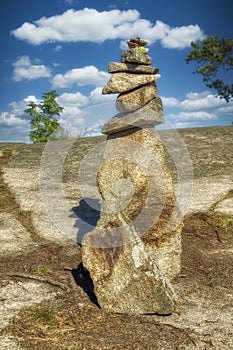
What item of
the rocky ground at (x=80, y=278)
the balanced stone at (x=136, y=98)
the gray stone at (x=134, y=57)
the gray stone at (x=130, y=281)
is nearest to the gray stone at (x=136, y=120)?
the balanced stone at (x=136, y=98)

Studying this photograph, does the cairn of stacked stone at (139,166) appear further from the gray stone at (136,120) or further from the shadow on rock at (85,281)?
the shadow on rock at (85,281)

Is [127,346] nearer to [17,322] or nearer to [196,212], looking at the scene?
[17,322]

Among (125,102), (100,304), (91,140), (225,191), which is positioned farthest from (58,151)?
(100,304)

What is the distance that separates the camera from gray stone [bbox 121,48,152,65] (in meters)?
8.91

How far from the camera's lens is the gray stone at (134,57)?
8.91m

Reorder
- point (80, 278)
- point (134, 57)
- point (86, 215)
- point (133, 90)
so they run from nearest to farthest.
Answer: point (134, 57)
point (80, 278)
point (133, 90)
point (86, 215)

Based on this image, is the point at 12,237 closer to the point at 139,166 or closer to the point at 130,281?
the point at 139,166

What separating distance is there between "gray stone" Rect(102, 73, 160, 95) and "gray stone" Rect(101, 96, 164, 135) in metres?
0.52

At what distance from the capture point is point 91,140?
27266 mm

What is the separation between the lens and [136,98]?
9031mm

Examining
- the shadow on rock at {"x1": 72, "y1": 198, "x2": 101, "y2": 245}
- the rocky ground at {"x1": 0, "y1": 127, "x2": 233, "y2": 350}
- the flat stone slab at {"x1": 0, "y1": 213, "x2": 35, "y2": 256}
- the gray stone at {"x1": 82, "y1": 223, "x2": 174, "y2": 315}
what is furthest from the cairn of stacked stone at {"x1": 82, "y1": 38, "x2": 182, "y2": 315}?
the flat stone slab at {"x1": 0, "y1": 213, "x2": 35, "y2": 256}

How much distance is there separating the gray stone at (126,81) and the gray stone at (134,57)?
0.31m

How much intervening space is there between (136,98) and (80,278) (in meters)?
4.21

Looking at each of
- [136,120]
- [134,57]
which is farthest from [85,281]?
[134,57]
